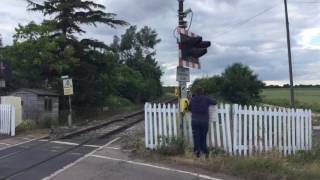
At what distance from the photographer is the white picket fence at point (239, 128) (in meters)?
15.7

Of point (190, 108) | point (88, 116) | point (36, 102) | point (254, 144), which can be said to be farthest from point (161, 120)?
point (88, 116)

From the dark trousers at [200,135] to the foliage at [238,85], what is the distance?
26.2 metres

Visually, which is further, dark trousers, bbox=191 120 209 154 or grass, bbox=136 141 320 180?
dark trousers, bbox=191 120 209 154

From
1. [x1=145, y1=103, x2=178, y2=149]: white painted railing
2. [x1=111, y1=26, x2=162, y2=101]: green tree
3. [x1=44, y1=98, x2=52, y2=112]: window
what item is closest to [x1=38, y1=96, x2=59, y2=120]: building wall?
[x1=44, y1=98, x2=52, y2=112]: window

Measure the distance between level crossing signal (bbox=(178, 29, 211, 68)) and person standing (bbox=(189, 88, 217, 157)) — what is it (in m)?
1.27

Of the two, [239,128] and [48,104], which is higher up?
[48,104]

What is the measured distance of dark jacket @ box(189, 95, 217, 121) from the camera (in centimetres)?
1519

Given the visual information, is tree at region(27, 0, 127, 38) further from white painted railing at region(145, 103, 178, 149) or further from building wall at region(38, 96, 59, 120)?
white painted railing at region(145, 103, 178, 149)

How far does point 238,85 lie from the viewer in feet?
138

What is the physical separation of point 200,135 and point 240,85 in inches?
1076

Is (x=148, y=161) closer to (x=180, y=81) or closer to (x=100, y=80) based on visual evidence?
(x=180, y=81)

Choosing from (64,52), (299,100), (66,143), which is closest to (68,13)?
(64,52)

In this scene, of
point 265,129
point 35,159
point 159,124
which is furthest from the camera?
point 159,124

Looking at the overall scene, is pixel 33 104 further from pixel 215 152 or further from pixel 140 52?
pixel 140 52
